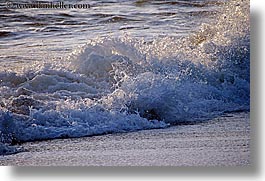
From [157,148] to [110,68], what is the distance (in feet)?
1.30

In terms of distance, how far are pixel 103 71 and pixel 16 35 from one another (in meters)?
0.40

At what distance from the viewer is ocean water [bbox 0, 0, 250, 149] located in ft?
15.2

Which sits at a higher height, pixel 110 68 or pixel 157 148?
pixel 110 68

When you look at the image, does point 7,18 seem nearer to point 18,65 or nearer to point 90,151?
point 18,65

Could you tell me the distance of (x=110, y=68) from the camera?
4.67m

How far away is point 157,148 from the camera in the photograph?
4.59m

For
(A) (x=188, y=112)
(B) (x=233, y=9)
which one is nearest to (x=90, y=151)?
(A) (x=188, y=112)

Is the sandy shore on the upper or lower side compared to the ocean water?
lower

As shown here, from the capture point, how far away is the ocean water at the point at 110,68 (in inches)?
182

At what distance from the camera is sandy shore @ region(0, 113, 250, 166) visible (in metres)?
4.55

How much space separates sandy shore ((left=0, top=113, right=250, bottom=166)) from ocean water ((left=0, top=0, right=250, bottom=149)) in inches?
1.8

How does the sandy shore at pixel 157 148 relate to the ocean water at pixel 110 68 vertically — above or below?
below

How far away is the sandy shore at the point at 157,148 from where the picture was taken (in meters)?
4.55

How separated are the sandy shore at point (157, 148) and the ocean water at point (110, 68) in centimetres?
5
